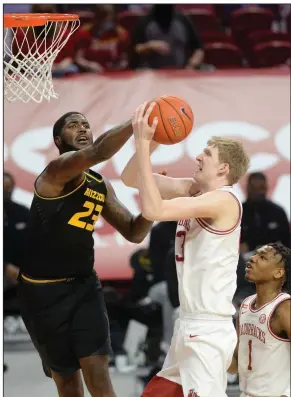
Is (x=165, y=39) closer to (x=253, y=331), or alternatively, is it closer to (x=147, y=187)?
(x=253, y=331)

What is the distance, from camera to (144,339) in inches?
291

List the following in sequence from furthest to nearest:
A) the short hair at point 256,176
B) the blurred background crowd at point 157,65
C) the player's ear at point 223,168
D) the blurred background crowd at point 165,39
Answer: the blurred background crowd at point 165,39 → the short hair at point 256,176 → the blurred background crowd at point 157,65 → the player's ear at point 223,168

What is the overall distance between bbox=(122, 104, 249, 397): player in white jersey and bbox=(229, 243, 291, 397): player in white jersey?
0.31 meters

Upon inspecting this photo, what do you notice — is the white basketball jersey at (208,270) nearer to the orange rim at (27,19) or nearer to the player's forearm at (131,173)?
the player's forearm at (131,173)

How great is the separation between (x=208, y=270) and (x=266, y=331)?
565mm

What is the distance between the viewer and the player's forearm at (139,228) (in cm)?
498

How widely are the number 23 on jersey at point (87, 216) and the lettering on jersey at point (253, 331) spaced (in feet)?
3.45

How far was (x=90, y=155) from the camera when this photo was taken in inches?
169

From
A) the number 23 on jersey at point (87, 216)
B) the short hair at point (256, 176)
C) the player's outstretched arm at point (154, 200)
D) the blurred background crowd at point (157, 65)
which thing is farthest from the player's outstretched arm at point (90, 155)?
the short hair at point (256, 176)

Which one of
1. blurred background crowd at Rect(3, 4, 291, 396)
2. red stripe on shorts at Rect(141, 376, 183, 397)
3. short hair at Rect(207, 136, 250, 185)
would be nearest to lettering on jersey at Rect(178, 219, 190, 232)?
short hair at Rect(207, 136, 250, 185)

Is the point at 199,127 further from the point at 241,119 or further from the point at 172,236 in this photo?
the point at 172,236

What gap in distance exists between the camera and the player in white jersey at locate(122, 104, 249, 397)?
13.3 feet

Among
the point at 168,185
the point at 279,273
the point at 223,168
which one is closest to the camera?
the point at 223,168

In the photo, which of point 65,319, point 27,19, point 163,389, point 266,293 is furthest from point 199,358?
point 27,19
